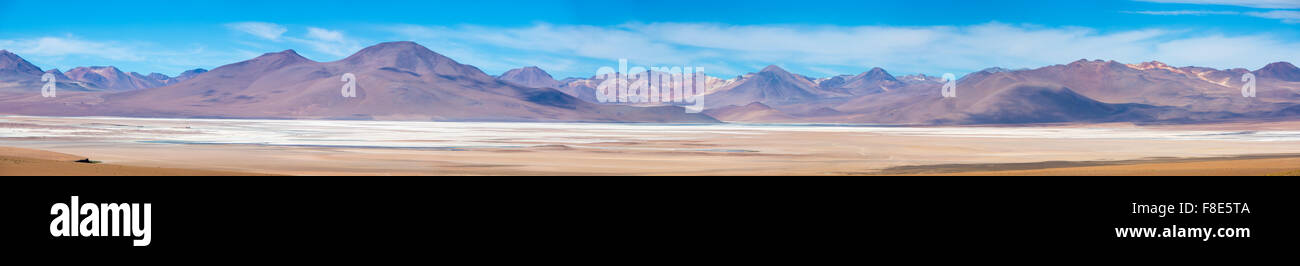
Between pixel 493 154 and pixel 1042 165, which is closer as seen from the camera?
pixel 1042 165

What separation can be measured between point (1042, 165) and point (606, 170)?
43.0 ft

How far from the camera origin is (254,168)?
969 inches

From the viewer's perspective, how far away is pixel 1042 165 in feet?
97.8
